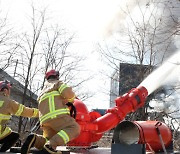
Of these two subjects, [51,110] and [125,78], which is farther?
[125,78]

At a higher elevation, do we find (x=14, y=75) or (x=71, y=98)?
(x=14, y=75)

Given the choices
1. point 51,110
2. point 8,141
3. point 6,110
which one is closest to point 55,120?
point 51,110

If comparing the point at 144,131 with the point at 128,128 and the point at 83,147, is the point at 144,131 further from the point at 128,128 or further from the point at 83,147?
the point at 83,147

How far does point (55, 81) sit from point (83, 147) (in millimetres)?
1612

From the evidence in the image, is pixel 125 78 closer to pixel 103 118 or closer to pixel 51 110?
pixel 103 118

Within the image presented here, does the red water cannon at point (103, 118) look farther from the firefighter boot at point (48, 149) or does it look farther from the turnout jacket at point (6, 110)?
the firefighter boot at point (48, 149)

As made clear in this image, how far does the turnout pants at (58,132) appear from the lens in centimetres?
473

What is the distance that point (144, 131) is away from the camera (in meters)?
5.50

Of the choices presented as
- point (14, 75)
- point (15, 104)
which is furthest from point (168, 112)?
point (15, 104)

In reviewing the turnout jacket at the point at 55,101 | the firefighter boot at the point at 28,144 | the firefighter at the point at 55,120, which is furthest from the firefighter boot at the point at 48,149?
the turnout jacket at the point at 55,101

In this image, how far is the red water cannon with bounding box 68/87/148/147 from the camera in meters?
6.14

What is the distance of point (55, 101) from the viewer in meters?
5.00

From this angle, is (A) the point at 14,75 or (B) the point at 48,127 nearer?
(B) the point at 48,127

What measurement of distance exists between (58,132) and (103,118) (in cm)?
156
